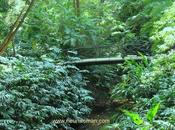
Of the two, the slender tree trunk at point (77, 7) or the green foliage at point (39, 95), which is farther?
the slender tree trunk at point (77, 7)

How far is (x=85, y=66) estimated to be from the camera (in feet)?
31.7

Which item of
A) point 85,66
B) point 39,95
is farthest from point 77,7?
point 39,95

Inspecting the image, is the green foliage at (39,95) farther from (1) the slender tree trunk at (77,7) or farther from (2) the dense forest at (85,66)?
(1) the slender tree trunk at (77,7)

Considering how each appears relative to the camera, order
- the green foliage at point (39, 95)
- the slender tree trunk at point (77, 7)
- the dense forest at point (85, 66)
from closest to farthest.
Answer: the dense forest at point (85, 66) < the green foliage at point (39, 95) < the slender tree trunk at point (77, 7)

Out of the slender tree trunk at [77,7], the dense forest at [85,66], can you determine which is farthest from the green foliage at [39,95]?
the slender tree trunk at [77,7]

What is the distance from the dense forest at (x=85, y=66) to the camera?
6.14 metres

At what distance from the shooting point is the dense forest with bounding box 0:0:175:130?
614 cm

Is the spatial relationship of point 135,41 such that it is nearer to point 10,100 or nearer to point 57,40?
point 57,40

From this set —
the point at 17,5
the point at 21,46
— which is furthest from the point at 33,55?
the point at 17,5

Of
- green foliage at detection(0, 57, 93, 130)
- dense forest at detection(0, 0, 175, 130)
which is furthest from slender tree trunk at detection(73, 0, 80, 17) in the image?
green foliage at detection(0, 57, 93, 130)

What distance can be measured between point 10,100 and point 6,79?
28.1 inches

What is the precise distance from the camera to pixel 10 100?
6.30 meters

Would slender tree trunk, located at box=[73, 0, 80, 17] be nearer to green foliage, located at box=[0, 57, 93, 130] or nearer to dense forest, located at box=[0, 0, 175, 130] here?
dense forest, located at box=[0, 0, 175, 130]

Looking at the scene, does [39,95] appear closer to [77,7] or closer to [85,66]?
[85,66]
